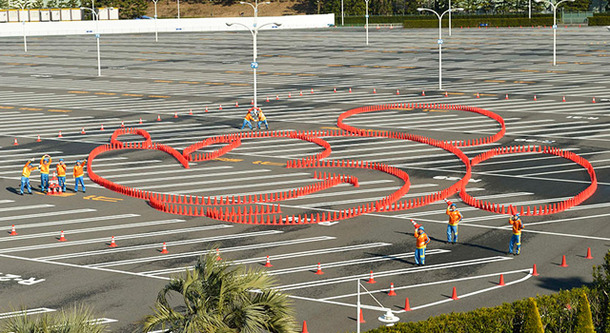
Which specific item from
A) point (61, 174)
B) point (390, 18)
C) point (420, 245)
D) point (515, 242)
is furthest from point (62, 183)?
point (390, 18)

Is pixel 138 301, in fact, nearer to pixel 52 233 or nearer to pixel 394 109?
pixel 52 233

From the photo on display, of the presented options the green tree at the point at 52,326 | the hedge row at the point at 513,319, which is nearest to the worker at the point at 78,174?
the hedge row at the point at 513,319

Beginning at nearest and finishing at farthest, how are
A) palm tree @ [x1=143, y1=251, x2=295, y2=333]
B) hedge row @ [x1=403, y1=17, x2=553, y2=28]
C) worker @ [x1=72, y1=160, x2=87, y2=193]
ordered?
palm tree @ [x1=143, y1=251, x2=295, y2=333] < worker @ [x1=72, y1=160, x2=87, y2=193] < hedge row @ [x1=403, y1=17, x2=553, y2=28]

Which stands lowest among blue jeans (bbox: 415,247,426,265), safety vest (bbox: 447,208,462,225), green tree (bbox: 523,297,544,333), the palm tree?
blue jeans (bbox: 415,247,426,265)

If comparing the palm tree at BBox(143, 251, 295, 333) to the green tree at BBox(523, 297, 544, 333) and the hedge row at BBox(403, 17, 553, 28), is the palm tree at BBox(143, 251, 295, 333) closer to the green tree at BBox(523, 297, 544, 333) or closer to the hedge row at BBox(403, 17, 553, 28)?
the green tree at BBox(523, 297, 544, 333)

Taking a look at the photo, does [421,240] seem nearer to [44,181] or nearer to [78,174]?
[78,174]

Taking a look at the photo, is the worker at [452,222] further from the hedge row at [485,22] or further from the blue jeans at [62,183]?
the hedge row at [485,22]

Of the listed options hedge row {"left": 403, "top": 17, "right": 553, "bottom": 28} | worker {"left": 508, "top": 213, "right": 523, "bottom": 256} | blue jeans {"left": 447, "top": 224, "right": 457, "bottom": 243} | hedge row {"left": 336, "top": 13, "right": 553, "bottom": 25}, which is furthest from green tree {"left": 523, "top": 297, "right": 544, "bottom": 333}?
hedge row {"left": 336, "top": 13, "right": 553, "bottom": 25}
